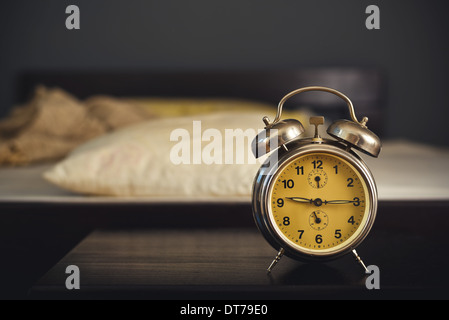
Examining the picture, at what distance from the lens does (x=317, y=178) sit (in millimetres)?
817

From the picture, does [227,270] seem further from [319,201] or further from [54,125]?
[54,125]

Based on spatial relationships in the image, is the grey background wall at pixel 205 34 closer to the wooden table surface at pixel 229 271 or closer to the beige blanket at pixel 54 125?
the beige blanket at pixel 54 125

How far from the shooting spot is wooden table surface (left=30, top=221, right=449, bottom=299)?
0.73 m

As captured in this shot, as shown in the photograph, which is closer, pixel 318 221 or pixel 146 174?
pixel 318 221

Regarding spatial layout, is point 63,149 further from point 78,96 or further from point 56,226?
point 78,96

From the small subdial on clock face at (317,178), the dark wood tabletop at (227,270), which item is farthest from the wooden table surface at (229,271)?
the small subdial on clock face at (317,178)

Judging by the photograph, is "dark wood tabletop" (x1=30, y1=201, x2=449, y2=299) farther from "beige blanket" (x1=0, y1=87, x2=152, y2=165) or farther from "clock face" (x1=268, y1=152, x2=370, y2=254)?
"beige blanket" (x1=0, y1=87, x2=152, y2=165)

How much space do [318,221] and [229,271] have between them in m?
0.17

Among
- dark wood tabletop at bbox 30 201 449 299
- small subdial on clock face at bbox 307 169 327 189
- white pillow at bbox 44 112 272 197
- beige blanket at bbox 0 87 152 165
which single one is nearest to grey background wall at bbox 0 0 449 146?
beige blanket at bbox 0 87 152 165

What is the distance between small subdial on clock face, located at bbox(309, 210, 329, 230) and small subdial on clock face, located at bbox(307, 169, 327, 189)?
5cm

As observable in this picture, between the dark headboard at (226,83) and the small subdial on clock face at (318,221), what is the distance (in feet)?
7.22

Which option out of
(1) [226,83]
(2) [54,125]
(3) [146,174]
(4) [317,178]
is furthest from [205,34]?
(4) [317,178]

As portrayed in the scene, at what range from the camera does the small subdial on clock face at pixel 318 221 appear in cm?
81
